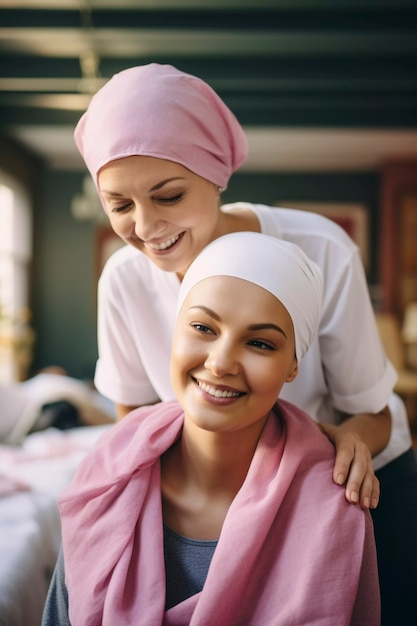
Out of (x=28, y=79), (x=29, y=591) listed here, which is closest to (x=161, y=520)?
(x=29, y=591)

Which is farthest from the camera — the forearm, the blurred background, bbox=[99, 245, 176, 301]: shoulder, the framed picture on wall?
the framed picture on wall

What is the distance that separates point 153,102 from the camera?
1.18 metres

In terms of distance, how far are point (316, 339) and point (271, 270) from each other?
36cm

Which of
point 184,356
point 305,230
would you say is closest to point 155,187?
point 184,356

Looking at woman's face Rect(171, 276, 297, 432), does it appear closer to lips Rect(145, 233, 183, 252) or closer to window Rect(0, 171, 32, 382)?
lips Rect(145, 233, 183, 252)

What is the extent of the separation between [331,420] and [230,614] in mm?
673

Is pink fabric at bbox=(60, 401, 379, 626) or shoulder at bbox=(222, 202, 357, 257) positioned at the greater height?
shoulder at bbox=(222, 202, 357, 257)

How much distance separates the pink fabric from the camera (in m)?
0.98

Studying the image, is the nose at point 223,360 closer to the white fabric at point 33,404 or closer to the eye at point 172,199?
the eye at point 172,199

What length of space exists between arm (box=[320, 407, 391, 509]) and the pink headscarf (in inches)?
22.6

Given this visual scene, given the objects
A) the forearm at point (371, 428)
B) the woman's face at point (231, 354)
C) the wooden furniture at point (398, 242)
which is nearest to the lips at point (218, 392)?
the woman's face at point (231, 354)

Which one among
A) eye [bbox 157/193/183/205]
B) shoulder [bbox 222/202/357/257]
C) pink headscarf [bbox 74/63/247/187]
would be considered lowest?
shoulder [bbox 222/202/357/257]

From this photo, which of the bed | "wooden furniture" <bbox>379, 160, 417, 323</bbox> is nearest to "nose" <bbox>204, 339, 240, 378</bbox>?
the bed

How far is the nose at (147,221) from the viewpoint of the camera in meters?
1.18
